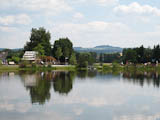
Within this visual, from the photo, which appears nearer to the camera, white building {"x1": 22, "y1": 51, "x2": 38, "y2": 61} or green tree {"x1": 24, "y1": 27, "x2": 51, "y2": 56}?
white building {"x1": 22, "y1": 51, "x2": 38, "y2": 61}

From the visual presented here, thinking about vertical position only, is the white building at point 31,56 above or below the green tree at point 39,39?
below

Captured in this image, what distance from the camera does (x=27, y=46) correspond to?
86.1 meters

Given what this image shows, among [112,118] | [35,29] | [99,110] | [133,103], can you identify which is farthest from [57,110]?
[35,29]

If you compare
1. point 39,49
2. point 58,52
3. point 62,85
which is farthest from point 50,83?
point 58,52

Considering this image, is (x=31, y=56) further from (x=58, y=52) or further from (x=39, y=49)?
(x=58, y=52)

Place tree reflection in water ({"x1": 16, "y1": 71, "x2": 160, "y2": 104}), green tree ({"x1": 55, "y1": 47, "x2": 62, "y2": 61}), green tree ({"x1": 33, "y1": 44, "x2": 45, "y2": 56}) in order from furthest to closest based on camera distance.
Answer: green tree ({"x1": 55, "y1": 47, "x2": 62, "y2": 61}) → green tree ({"x1": 33, "y1": 44, "x2": 45, "y2": 56}) → tree reflection in water ({"x1": 16, "y1": 71, "x2": 160, "y2": 104})

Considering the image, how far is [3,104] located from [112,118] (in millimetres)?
7416

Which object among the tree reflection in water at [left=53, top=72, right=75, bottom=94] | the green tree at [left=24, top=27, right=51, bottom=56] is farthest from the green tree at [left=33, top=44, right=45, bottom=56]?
the tree reflection in water at [left=53, top=72, right=75, bottom=94]

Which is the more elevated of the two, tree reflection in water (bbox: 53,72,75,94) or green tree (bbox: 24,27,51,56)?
green tree (bbox: 24,27,51,56)

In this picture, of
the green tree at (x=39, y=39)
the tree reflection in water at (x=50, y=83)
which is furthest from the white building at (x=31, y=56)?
the tree reflection in water at (x=50, y=83)

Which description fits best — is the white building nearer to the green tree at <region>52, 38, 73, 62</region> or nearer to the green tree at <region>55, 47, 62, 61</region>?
the green tree at <region>55, 47, 62, 61</region>

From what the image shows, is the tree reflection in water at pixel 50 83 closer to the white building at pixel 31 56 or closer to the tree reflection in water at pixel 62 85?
the tree reflection in water at pixel 62 85

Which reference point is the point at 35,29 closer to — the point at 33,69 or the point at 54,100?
the point at 33,69

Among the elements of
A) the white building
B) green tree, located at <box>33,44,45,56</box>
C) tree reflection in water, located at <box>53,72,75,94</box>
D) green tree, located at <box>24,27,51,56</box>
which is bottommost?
tree reflection in water, located at <box>53,72,75,94</box>
